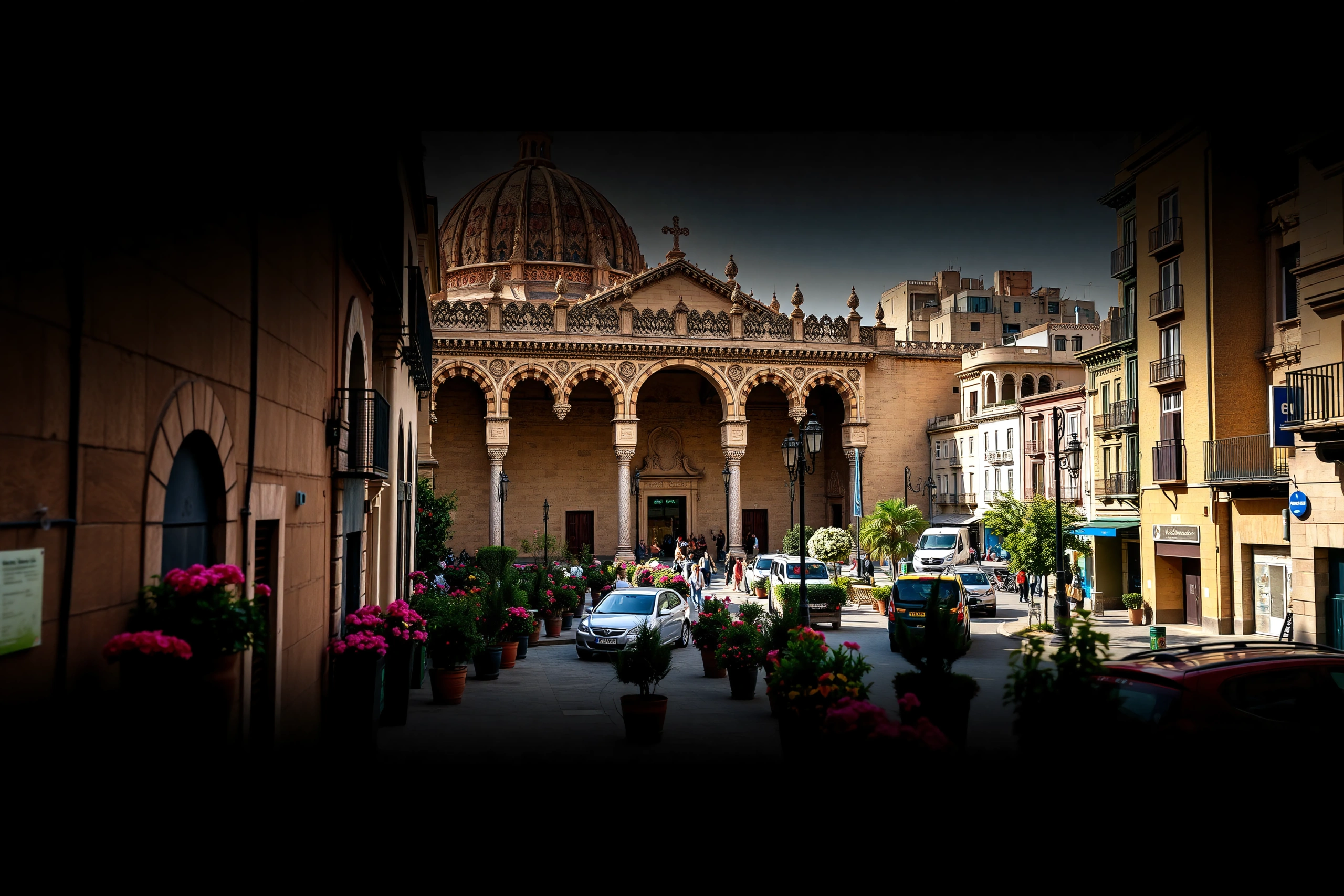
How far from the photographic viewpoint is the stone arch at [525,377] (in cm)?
4381

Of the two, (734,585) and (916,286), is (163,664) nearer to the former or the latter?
(734,585)

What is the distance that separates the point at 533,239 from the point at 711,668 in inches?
1635

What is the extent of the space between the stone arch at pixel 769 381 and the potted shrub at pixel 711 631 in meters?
29.4

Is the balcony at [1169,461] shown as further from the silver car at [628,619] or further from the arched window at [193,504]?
the arched window at [193,504]

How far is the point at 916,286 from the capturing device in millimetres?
75875

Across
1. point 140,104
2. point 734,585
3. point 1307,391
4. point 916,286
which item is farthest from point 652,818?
point 916,286

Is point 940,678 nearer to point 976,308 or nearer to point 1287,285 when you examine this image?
point 1287,285

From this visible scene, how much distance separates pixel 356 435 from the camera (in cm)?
1103

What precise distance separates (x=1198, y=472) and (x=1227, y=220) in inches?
215

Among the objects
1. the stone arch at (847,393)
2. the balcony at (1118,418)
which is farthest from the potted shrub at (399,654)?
the stone arch at (847,393)

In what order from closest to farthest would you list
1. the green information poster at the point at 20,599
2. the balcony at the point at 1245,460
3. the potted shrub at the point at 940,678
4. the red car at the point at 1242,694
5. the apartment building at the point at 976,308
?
the green information poster at the point at 20,599
the red car at the point at 1242,694
the potted shrub at the point at 940,678
the balcony at the point at 1245,460
the apartment building at the point at 976,308

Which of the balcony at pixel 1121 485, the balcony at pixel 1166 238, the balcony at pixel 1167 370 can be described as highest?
the balcony at pixel 1166 238

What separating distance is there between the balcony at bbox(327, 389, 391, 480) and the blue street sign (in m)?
14.7

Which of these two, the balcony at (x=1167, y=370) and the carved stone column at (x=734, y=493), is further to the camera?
the carved stone column at (x=734, y=493)
